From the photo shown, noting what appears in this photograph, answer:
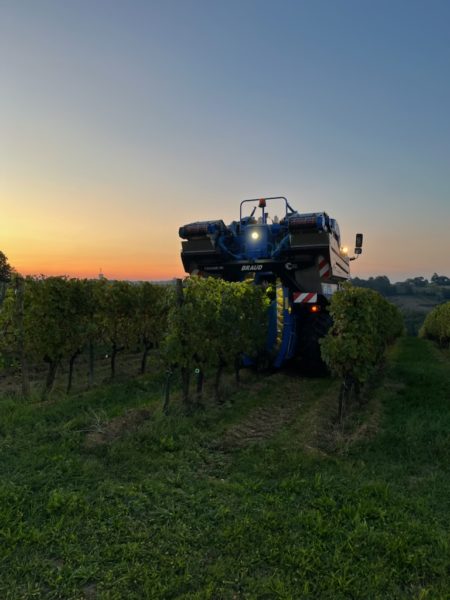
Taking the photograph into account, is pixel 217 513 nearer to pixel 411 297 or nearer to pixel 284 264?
pixel 284 264

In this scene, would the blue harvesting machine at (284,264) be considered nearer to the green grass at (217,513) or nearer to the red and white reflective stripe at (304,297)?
the red and white reflective stripe at (304,297)

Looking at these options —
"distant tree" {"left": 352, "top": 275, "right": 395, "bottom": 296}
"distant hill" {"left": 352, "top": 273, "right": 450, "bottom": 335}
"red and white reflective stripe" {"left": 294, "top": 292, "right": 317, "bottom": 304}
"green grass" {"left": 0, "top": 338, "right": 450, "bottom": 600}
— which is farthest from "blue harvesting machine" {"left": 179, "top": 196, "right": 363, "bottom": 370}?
"distant tree" {"left": 352, "top": 275, "right": 395, "bottom": 296}

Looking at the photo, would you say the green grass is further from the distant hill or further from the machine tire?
the distant hill

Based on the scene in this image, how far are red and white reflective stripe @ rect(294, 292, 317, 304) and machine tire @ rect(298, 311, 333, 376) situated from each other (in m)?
0.73

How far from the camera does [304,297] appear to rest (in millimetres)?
10195

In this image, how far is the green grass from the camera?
10.3 feet

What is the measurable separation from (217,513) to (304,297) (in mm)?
6820

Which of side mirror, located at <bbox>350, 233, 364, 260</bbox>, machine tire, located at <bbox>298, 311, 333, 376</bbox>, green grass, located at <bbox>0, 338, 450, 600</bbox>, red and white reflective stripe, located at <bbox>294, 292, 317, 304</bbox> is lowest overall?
green grass, located at <bbox>0, 338, 450, 600</bbox>

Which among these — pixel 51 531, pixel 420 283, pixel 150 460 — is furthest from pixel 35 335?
pixel 420 283

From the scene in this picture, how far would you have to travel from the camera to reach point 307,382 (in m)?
10.8

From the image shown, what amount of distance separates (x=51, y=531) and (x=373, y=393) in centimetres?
817

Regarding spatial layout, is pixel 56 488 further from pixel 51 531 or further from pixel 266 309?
pixel 266 309

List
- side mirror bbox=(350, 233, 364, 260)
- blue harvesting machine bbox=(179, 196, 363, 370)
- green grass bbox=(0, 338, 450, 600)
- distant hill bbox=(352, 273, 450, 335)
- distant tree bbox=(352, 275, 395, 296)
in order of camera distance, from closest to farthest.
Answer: green grass bbox=(0, 338, 450, 600), blue harvesting machine bbox=(179, 196, 363, 370), side mirror bbox=(350, 233, 364, 260), distant hill bbox=(352, 273, 450, 335), distant tree bbox=(352, 275, 395, 296)

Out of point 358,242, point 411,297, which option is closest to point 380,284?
point 411,297
